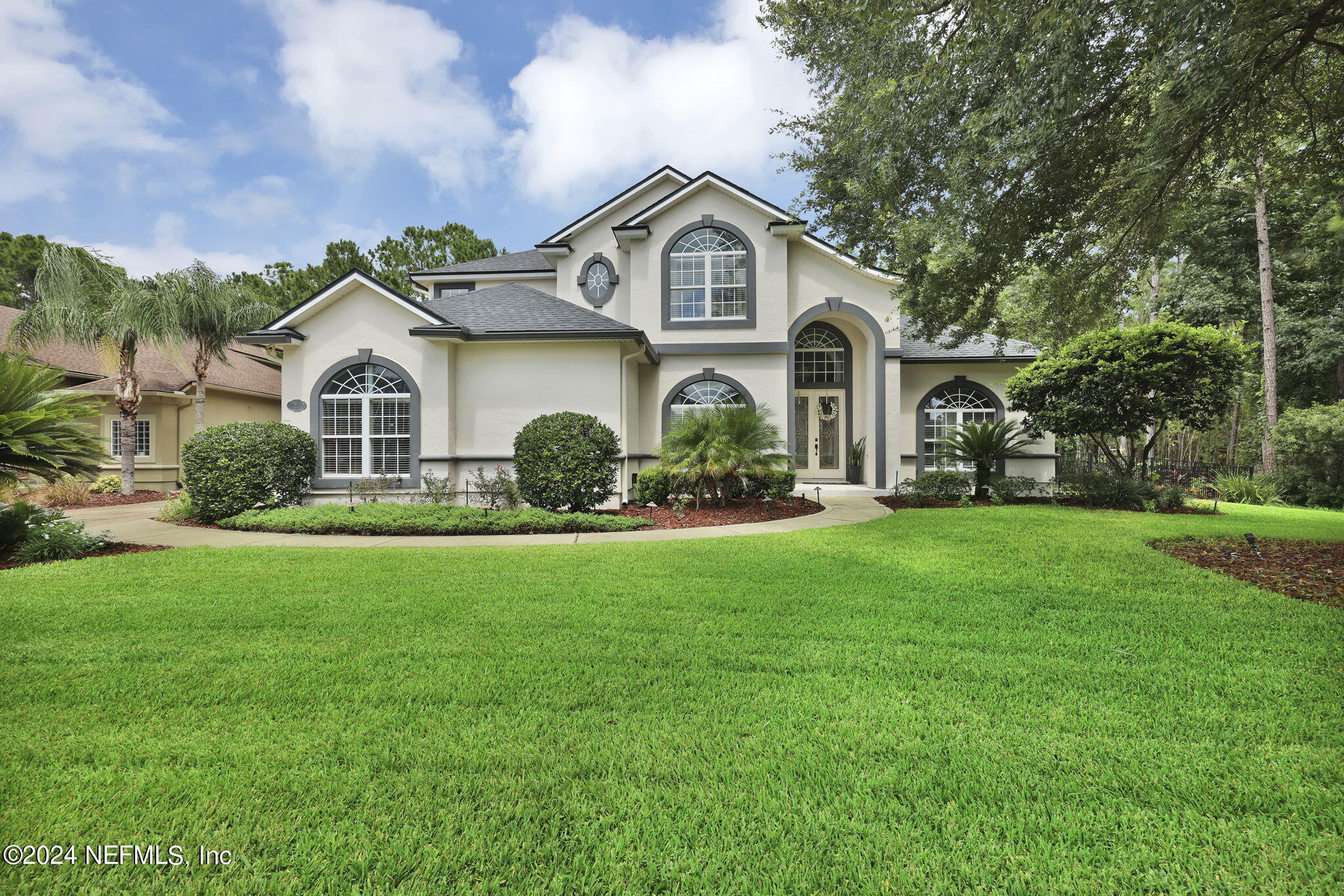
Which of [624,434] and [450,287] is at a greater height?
[450,287]

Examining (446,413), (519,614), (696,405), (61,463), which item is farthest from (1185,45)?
(61,463)

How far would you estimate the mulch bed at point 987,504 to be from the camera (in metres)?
11.8

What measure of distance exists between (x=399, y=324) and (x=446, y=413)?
2.29 meters

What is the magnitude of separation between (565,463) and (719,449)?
10.2ft

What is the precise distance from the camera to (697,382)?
14797mm

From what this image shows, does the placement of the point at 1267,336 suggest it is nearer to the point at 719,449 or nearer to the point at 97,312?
the point at 719,449

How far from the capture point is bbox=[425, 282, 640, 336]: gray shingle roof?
12.3 meters

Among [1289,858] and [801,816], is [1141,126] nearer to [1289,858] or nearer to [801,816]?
[1289,858]

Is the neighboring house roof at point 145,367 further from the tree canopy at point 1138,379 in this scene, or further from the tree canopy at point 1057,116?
the tree canopy at point 1138,379

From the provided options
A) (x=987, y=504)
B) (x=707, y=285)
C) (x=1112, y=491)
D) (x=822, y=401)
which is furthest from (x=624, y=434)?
(x=1112, y=491)

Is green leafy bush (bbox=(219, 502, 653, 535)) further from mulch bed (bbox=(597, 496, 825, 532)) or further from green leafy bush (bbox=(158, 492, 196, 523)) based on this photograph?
green leafy bush (bbox=(158, 492, 196, 523))

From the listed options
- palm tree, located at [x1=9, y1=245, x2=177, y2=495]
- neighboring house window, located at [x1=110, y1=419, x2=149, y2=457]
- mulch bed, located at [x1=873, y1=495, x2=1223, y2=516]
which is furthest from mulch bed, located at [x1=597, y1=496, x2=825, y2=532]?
neighboring house window, located at [x1=110, y1=419, x2=149, y2=457]

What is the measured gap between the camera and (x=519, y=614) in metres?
4.84

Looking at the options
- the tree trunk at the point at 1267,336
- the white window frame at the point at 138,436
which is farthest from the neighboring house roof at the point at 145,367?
the tree trunk at the point at 1267,336
